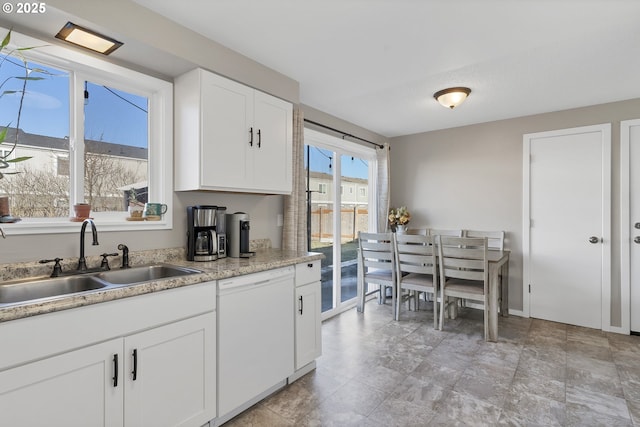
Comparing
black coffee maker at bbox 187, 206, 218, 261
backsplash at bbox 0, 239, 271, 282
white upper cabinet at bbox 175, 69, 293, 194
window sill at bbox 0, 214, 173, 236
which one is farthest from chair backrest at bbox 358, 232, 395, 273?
window sill at bbox 0, 214, 173, 236

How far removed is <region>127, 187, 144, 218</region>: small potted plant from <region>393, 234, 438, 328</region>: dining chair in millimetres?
2538

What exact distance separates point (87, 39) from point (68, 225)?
102cm

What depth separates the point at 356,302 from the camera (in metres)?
4.23

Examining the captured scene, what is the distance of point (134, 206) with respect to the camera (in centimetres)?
215

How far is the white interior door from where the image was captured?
320cm

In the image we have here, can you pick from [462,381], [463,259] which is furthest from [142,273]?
[463,259]

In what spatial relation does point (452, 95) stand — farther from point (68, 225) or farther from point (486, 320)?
point (68, 225)

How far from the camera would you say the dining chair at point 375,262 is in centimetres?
373

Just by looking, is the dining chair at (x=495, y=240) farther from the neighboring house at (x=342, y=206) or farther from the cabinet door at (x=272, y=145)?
the cabinet door at (x=272, y=145)

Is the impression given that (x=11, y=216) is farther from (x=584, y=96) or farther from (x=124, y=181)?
(x=584, y=96)

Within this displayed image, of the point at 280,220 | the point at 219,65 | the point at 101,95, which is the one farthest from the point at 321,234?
the point at 101,95

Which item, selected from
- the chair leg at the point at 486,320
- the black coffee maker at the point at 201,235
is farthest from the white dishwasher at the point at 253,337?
the chair leg at the point at 486,320

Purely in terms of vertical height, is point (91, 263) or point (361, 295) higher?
point (91, 263)

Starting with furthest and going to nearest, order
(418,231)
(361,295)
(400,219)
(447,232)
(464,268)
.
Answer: (418,231) < (400,219) < (447,232) < (361,295) < (464,268)
